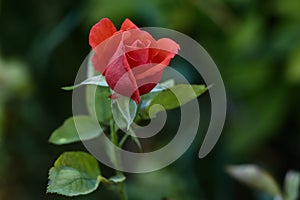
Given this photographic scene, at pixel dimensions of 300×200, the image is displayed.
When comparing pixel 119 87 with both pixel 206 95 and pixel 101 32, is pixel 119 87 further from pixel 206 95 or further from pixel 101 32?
pixel 206 95

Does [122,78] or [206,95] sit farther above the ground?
[122,78]

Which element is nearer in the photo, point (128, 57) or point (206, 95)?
point (128, 57)

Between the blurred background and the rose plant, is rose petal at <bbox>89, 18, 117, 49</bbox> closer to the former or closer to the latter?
the rose plant

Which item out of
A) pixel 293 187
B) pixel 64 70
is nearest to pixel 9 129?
pixel 64 70

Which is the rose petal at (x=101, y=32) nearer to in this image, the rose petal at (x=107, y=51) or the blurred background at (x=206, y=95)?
the rose petal at (x=107, y=51)

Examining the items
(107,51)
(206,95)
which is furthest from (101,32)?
(206,95)

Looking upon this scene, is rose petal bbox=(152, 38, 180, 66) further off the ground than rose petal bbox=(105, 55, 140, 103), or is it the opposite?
rose petal bbox=(152, 38, 180, 66)

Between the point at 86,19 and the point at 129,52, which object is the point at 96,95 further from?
the point at 86,19

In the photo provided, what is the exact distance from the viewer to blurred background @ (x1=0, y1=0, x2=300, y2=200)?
52.9 inches

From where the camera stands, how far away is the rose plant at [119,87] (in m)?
0.42

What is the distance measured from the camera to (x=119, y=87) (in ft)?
1.42

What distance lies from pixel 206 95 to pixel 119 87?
1.09 meters

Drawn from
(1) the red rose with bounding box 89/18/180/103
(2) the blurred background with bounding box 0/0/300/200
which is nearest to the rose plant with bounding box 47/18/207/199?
(1) the red rose with bounding box 89/18/180/103

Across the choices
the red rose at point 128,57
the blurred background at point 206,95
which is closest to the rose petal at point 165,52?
the red rose at point 128,57
